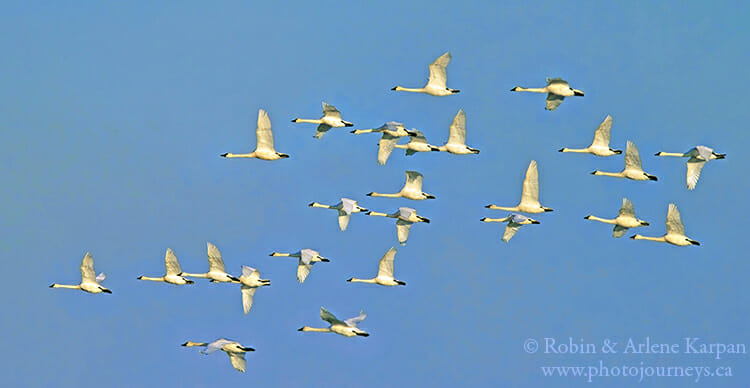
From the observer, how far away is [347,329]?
8906 centimetres

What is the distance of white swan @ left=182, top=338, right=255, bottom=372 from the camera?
8881cm

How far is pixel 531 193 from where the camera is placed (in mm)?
91500

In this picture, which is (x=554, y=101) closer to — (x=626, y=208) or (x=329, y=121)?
(x=626, y=208)

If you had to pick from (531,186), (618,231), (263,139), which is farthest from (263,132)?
(618,231)

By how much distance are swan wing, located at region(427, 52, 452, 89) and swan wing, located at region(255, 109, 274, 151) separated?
8644 millimetres

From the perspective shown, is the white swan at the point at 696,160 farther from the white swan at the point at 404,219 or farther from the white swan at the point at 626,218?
the white swan at the point at 404,219

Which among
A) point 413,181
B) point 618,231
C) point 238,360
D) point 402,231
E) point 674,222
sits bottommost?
point 238,360

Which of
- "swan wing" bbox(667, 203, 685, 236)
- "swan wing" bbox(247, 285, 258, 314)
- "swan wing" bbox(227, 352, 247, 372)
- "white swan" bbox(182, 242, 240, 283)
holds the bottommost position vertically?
"swan wing" bbox(227, 352, 247, 372)

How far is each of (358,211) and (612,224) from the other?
14.1 metres

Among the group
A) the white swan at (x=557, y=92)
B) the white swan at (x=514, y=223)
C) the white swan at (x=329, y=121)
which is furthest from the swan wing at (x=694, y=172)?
the white swan at (x=329, y=121)

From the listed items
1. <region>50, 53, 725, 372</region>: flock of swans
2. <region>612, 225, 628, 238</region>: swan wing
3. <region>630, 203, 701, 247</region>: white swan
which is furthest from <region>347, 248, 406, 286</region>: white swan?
<region>630, 203, 701, 247</region>: white swan

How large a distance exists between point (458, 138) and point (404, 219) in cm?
Result: 596

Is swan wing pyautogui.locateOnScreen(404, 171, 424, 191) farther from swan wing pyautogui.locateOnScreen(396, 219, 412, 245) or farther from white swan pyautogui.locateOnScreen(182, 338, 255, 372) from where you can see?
white swan pyautogui.locateOnScreen(182, 338, 255, 372)

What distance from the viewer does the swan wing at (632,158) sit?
3519 inches
